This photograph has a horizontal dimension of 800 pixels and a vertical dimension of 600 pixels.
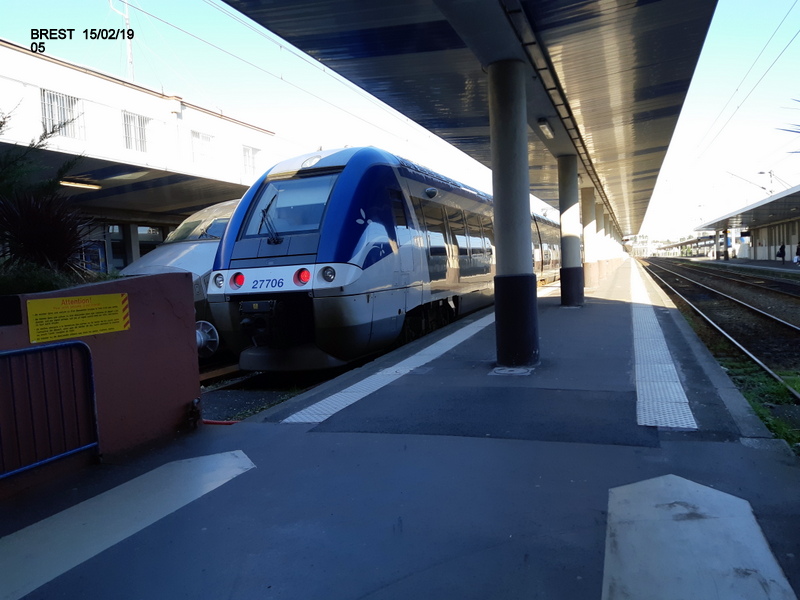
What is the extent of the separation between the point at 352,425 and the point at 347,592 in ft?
8.50

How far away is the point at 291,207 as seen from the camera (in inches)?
335

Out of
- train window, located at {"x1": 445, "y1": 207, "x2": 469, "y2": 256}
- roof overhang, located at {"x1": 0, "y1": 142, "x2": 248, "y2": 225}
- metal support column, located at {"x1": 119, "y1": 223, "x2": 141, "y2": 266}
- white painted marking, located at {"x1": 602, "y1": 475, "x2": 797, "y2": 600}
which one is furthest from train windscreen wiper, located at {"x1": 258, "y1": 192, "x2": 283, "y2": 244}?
metal support column, located at {"x1": 119, "y1": 223, "x2": 141, "y2": 266}

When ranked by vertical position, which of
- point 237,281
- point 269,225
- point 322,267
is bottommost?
point 237,281

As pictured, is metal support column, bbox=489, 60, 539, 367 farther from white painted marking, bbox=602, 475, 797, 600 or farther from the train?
white painted marking, bbox=602, 475, 797, 600

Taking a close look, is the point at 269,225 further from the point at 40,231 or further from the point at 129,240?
the point at 129,240

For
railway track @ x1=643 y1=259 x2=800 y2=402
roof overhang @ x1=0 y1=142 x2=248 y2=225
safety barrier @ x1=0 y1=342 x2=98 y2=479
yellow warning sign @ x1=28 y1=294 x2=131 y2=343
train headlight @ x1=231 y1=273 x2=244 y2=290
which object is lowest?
railway track @ x1=643 y1=259 x2=800 y2=402

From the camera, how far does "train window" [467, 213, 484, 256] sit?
13.6m

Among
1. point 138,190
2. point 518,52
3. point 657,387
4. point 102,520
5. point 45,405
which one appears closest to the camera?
point 102,520

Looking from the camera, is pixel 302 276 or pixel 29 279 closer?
pixel 29 279

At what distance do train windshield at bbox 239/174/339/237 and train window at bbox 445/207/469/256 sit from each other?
3.90 meters

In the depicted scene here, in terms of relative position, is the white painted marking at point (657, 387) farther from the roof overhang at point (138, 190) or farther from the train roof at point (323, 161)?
the roof overhang at point (138, 190)

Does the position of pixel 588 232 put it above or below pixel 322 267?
above

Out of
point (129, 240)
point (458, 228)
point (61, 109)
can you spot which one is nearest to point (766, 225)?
point (458, 228)

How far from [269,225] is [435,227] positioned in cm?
358
